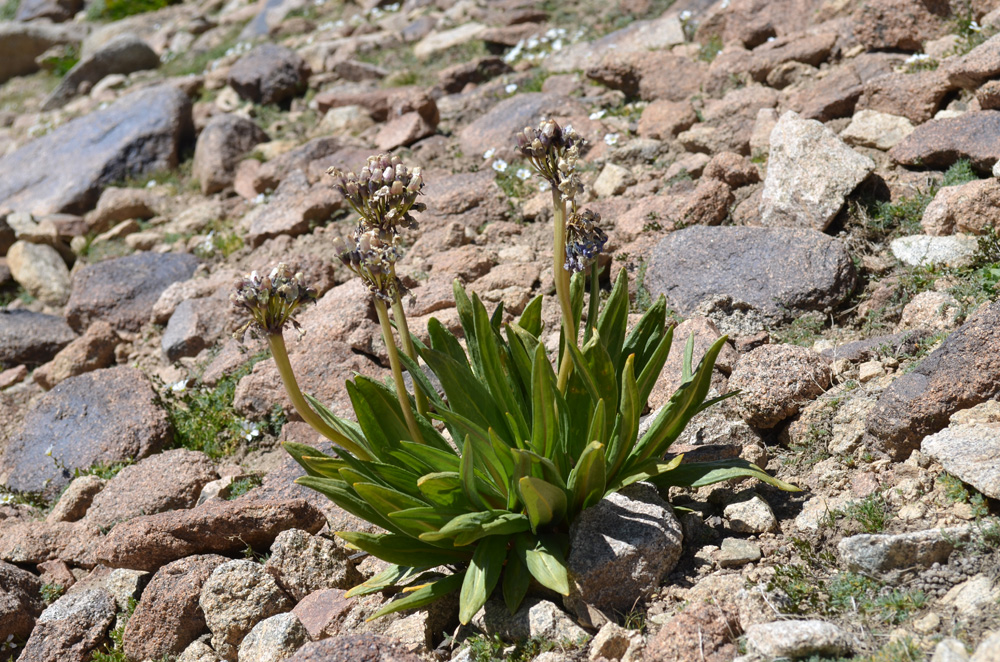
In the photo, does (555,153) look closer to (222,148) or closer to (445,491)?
(445,491)

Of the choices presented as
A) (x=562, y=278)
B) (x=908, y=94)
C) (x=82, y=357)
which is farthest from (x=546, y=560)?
(x=82, y=357)

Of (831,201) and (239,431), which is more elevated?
(831,201)

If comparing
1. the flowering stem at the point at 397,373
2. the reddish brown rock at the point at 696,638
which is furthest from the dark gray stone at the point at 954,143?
the flowering stem at the point at 397,373

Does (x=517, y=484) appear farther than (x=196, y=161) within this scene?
No

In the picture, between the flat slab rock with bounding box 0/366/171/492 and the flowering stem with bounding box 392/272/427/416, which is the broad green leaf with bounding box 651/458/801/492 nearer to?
the flowering stem with bounding box 392/272/427/416

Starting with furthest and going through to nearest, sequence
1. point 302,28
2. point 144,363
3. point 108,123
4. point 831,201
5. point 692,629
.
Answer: point 302,28
point 108,123
point 144,363
point 831,201
point 692,629

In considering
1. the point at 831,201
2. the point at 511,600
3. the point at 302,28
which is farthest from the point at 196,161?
the point at 511,600

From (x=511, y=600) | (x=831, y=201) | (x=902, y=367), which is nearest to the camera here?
(x=511, y=600)

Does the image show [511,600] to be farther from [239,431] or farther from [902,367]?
[239,431]
